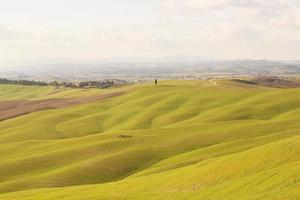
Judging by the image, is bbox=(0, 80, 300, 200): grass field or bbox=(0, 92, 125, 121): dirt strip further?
bbox=(0, 92, 125, 121): dirt strip

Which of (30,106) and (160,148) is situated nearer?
(160,148)

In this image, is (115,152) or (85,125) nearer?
(115,152)

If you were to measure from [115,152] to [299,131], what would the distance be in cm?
2436

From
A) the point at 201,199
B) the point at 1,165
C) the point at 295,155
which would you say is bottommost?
the point at 1,165

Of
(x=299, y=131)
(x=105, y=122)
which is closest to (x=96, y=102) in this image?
(x=105, y=122)

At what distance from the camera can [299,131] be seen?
224ft

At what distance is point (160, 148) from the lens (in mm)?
70500

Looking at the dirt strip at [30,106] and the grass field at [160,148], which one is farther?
the dirt strip at [30,106]

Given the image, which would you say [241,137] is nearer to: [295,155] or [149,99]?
[295,155]

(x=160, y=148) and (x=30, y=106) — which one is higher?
(x=30, y=106)

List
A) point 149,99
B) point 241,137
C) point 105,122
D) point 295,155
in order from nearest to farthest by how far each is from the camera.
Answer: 1. point 295,155
2. point 241,137
3. point 105,122
4. point 149,99

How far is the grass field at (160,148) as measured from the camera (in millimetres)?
37969

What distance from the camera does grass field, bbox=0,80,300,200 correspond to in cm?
3797

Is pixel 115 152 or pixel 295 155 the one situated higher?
pixel 295 155
